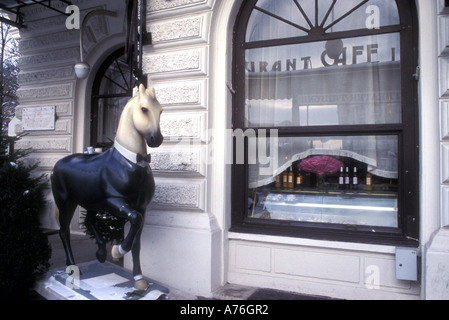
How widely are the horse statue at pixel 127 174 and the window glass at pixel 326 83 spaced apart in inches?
71.5

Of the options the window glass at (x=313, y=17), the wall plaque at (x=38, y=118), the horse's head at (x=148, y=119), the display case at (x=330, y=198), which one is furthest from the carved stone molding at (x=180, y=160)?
the wall plaque at (x=38, y=118)

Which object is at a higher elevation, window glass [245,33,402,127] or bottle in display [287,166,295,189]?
window glass [245,33,402,127]

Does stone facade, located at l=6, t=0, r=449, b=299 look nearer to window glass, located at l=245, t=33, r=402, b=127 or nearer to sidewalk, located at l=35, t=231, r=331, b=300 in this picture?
sidewalk, located at l=35, t=231, r=331, b=300

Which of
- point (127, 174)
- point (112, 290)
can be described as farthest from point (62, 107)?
point (112, 290)

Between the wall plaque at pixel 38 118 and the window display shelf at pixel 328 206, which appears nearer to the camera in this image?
the window display shelf at pixel 328 206

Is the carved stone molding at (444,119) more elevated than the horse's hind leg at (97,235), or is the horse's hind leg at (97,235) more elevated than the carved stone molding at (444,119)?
the carved stone molding at (444,119)

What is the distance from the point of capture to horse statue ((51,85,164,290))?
125 inches

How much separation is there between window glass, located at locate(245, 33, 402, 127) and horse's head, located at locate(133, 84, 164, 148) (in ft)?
5.80

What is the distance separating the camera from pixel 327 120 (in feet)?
14.3

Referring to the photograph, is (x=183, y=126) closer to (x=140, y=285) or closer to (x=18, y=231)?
(x=140, y=285)

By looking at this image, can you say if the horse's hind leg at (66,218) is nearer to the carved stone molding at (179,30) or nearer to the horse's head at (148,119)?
the horse's head at (148,119)

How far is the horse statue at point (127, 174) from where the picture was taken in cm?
317

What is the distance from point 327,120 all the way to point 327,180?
75 centimetres

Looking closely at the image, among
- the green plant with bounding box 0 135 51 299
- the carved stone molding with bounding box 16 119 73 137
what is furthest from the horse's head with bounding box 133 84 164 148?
the carved stone molding with bounding box 16 119 73 137
